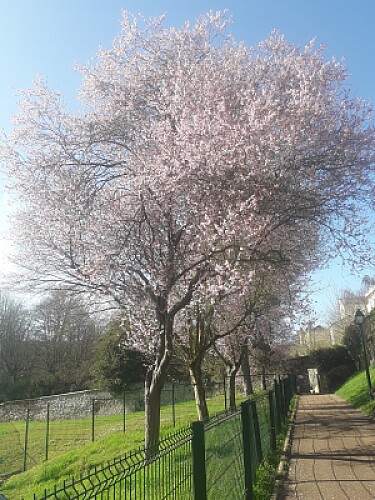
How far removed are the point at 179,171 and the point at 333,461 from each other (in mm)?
5851

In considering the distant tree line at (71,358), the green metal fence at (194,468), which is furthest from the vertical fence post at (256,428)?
the distant tree line at (71,358)

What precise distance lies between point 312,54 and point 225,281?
18.7ft

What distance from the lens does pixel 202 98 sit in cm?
1019

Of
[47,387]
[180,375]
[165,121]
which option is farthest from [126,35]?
[47,387]

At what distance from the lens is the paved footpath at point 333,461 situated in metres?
6.40

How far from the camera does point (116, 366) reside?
2664 centimetres

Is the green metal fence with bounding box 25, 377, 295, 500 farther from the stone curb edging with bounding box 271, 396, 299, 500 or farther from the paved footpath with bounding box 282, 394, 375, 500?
the paved footpath with bounding box 282, 394, 375, 500

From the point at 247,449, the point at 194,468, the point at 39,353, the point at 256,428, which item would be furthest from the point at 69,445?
the point at 39,353

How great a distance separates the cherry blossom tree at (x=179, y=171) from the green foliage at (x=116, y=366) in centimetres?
1547

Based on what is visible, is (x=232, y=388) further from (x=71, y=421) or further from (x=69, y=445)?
(x=71, y=421)

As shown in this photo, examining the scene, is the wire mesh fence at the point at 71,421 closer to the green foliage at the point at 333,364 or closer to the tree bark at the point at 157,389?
the tree bark at the point at 157,389

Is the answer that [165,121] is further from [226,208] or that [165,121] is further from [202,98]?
[226,208]

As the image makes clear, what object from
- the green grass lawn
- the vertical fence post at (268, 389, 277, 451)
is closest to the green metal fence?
the vertical fence post at (268, 389, 277, 451)

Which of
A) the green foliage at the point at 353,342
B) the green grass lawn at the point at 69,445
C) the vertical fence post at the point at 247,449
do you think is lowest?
the green grass lawn at the point at 69,445
